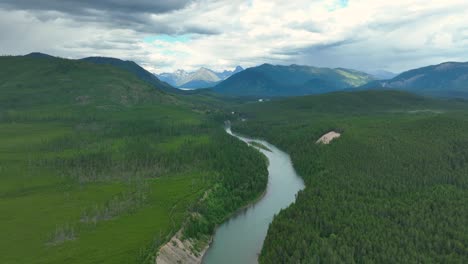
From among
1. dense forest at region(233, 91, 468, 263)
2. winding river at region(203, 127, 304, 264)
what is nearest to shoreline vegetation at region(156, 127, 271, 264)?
winding river at region(203, 127, 304, 264)

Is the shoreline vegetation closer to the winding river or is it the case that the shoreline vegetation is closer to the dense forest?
the winding river

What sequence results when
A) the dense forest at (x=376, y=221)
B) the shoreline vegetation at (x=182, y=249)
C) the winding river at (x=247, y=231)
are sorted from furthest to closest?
the winding river at (x=247, y=231)
the shoreline vegetation at (x=182, y=249)
the dense forest at (x=376, y=221)

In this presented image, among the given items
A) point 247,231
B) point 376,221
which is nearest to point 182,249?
Answer: point 247,231

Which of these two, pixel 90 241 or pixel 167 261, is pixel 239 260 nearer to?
pixel 167 261

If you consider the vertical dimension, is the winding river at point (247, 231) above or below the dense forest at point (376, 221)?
below

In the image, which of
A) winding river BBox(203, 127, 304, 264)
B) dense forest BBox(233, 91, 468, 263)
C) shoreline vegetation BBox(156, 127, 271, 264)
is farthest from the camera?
winding river BBox(203, 127, 304, 264)

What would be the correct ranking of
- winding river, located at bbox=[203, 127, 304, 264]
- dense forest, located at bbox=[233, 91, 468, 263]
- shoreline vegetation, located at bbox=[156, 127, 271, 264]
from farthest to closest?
1. winding river, located at bbox=[203, 127, 304, 264]
2. shoreline vegetation, located at bbox=[156, 127, 271, 264]
3. dense forest, located at bbox=[233, 91, 468, 263]

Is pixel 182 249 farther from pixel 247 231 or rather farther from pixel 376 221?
pixel 376 221

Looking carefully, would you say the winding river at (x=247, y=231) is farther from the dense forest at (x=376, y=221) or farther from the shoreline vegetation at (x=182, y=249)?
the dense forest at (x=376, y=221)

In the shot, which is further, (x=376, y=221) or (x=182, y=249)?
(x=376, y=221)

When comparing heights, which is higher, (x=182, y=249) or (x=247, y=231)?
(x=182, y=249)

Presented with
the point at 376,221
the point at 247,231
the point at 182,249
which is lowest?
the point at 247,231

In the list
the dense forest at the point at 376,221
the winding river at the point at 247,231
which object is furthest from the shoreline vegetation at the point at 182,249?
the dense forest at the point at 376,221
